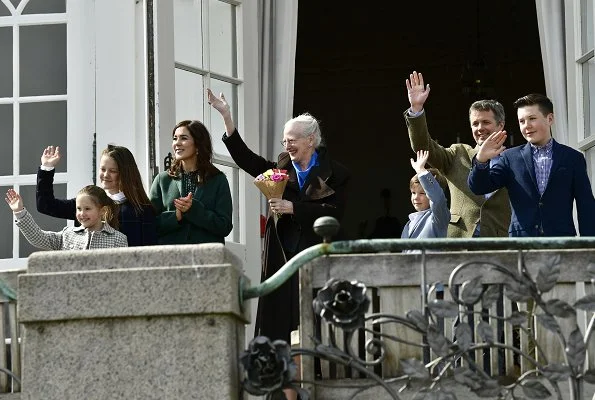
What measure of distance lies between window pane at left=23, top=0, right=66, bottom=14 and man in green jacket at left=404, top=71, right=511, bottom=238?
2385 mm

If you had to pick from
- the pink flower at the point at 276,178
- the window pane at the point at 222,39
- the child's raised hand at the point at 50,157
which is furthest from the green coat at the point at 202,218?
the window pane at the point at 222,39

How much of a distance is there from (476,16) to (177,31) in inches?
272

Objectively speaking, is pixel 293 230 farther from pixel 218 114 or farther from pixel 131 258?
pixel 131 258

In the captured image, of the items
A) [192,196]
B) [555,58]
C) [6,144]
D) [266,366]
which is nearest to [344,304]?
[266,366]

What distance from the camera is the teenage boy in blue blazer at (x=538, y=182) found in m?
7.03

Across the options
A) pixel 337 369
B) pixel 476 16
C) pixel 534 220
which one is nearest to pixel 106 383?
pixel 337 369

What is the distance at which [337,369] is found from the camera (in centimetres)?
601

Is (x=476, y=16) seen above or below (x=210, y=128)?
above

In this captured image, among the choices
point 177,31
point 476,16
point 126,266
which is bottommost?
point 126,266

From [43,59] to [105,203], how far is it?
1729 mm

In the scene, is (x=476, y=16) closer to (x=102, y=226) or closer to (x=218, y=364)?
(x=102, y=226)

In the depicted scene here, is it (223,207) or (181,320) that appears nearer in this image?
(181,320)

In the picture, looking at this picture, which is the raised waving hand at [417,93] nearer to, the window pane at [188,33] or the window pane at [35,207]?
the window pane at [188,33]

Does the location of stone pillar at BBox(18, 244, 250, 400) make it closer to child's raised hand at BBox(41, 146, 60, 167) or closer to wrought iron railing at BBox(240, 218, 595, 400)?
wrought iron railing at BBox(240, 218, 595, 400)
